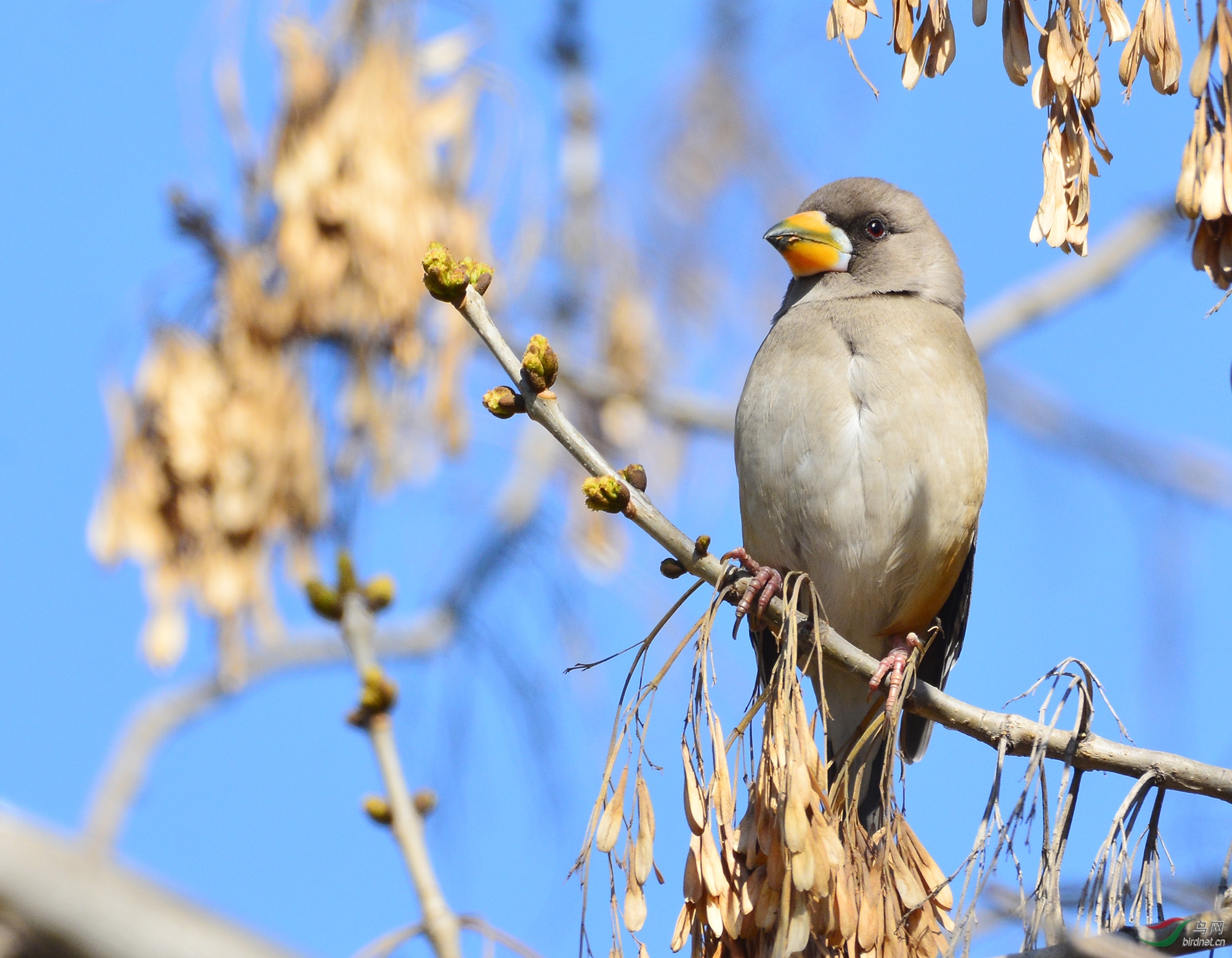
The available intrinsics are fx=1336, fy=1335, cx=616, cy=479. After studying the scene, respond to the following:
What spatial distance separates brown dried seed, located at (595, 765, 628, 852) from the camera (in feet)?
8.00

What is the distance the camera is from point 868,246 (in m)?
4.72

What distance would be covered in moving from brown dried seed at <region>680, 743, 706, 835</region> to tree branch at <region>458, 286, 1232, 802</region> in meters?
0.38

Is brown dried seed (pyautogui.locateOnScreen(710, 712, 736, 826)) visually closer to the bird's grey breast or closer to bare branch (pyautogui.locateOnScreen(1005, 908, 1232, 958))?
bare branch (pyautogui.locateOnScreen(1005, 908, 1232, 958))

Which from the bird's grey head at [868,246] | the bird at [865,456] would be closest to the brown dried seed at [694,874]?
the bird at [865,456]

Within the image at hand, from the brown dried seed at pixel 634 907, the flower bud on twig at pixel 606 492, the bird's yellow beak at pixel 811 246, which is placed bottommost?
the brown dried seed at pixel 634 907

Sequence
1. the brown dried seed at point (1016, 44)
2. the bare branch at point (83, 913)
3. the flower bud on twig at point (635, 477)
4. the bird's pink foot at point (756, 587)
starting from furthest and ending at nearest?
the bare branch at point (83, 913), the bird's pink foot at point (756, 587), the flower bud on twig at point (635, 477), the brown dried seed at point (1016, 44)

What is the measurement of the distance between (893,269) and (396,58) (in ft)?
8.04

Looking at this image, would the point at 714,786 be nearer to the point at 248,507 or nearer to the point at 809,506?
the point at 809,506

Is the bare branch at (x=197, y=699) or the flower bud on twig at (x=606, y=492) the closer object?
the flower bud on twig at (x=606, y=492)

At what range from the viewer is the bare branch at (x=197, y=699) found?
8.49 metres

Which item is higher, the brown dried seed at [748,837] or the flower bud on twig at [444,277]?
the flower bud on twig at [444,277]

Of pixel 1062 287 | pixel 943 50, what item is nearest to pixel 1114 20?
pixel 943 50

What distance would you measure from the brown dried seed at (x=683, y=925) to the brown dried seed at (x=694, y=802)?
15cm

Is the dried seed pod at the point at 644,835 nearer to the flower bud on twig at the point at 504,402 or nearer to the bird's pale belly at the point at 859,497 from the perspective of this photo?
the flower bud on twig at the point at 504,402
